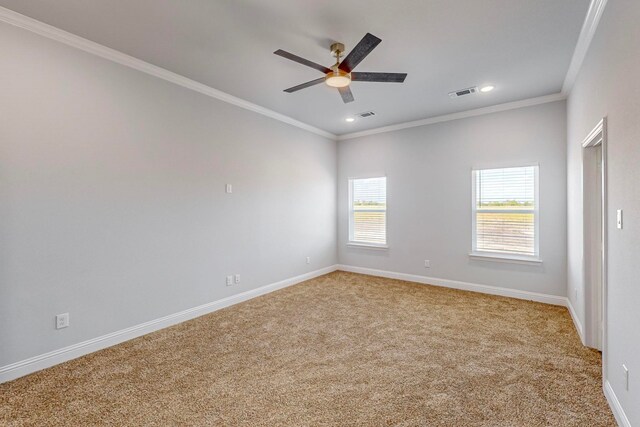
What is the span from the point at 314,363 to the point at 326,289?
2313 millimetres

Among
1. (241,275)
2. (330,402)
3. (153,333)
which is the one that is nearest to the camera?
(330,402)

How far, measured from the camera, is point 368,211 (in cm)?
601

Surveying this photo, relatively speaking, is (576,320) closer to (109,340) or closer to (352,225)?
(352,225)

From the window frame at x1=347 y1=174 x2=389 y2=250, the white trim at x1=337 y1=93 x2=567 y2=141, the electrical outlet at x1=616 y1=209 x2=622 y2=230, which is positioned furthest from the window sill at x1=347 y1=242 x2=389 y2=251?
the electrical outlet at x1=616 y1=209 x2=622 y2=230

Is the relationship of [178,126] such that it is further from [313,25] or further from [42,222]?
[313,25]

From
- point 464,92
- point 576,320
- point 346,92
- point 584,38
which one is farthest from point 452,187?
point 346,92

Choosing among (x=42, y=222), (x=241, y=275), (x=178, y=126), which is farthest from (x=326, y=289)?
(x=42, y=222)

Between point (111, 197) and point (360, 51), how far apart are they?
2729 millimetres

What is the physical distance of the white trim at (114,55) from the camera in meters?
2.43

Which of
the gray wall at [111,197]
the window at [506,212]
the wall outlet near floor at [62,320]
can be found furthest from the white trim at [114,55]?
the window at [506,212]

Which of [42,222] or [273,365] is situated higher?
[42,222]

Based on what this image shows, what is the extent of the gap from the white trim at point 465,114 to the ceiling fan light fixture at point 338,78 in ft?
9.37

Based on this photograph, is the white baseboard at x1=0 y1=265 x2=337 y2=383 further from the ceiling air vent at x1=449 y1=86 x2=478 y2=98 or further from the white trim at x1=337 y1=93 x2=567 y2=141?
the ceiling air vent at x1=449 y1=86 x2=478 y2=98

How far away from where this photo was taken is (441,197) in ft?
16.6
